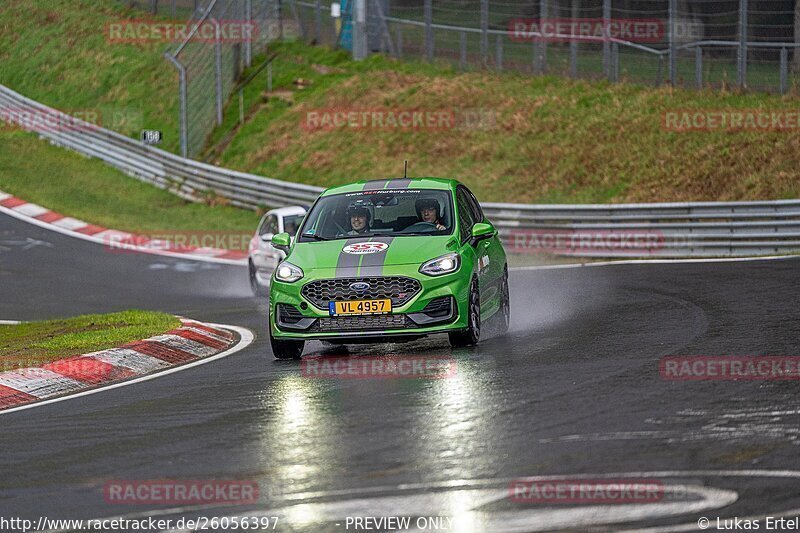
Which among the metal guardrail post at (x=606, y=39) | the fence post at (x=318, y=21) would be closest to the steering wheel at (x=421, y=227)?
the metal guardrail post at (x=606, y=39)

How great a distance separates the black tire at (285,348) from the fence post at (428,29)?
987 inches

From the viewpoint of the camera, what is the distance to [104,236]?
29125 millimetres

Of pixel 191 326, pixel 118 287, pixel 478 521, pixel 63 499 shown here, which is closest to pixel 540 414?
pixel 478 521

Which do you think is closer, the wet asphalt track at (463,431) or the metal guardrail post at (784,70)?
the wet asphalt track at (463,431)

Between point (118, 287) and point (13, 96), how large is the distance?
824 inches

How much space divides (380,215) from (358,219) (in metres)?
0.56

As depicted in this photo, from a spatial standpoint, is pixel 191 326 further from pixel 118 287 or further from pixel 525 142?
pixel 525 142

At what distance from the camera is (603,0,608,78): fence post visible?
102ft

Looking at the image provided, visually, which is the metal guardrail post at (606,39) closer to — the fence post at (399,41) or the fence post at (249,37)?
the fence post at (399,41)

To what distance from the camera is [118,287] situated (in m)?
22.2

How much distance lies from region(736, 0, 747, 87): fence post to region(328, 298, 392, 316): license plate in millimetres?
18639

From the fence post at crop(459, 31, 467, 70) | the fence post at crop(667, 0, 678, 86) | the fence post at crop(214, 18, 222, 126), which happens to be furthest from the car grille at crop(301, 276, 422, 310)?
the fence post at crop(214, 18, 222, 126)

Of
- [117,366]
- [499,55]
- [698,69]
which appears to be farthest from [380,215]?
[499,55]

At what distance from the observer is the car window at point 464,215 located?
41.7ft
